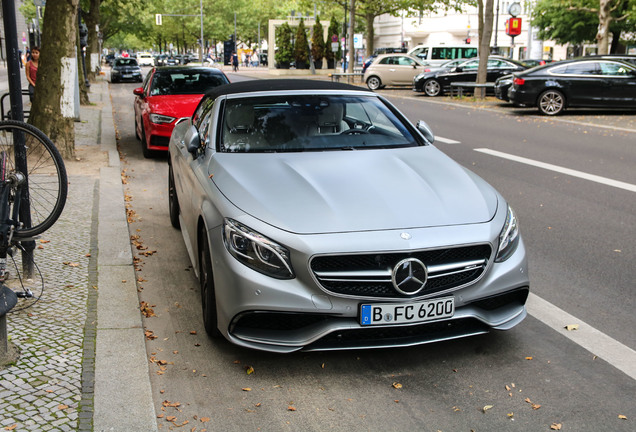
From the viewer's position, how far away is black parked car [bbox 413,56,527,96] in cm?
2909

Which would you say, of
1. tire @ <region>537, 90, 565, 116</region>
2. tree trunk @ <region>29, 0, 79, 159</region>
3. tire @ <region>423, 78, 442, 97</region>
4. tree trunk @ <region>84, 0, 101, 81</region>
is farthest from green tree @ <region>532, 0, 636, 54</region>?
tree trunk @ <region>29, 0, 79, 159</region>

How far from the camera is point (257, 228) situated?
4.04m

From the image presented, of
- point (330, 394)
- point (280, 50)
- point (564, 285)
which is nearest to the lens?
point (330, 394)

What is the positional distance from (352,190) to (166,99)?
8.70m

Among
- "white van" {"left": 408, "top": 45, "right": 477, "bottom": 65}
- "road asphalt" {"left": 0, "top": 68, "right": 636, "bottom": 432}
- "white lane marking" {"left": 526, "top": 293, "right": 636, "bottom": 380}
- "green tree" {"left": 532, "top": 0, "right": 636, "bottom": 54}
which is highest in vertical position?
"green tree" {"left": 532, "top": 0, "right": 636, "bottom": 54}

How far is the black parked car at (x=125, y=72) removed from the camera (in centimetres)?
4584

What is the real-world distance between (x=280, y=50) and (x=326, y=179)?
2434 inches

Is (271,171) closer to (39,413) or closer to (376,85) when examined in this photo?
(39,413)

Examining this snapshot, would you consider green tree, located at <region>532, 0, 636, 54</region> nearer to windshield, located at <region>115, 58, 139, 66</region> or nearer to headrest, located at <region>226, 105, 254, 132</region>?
windshield, located at <region>115, 58, 139, 66</region>

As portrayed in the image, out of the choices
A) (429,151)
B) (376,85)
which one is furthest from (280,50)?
(429,151)

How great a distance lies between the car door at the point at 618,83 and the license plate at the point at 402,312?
59.5 feet

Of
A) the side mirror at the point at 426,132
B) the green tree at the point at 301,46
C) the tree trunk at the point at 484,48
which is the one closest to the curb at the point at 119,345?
the side mirror at the point at 426,132

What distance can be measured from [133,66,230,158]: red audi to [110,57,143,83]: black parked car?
33.4 metres

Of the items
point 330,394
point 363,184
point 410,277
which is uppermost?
point 363,184
